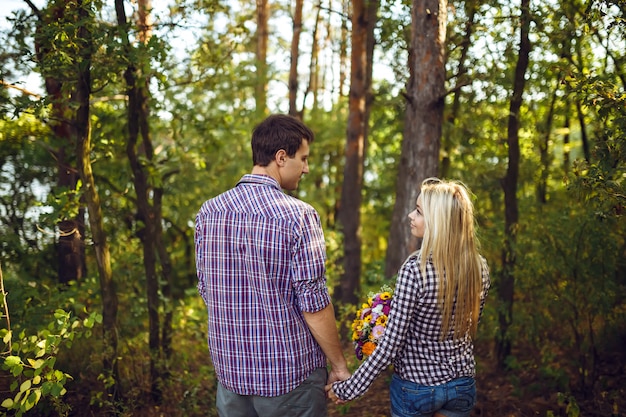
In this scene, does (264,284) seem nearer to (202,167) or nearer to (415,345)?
(415,345)

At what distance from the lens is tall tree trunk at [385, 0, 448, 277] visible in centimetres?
499

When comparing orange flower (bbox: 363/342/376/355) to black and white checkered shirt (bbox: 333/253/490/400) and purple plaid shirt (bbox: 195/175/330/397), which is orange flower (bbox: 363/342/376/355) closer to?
black and white checkered shirt (bbox: 333/253/490/400)

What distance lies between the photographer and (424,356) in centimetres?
281

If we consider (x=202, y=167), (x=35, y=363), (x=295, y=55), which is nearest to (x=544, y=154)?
(x=295, y=55)

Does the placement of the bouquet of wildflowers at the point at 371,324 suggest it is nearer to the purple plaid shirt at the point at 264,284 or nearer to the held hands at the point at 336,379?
the held hands at the point at 336,379

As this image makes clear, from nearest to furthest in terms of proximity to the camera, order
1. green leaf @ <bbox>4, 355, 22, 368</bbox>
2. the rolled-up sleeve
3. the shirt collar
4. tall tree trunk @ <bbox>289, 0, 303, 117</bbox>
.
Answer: the rolled-up sleeve < the shirt collar < green leaf @ <bbox>4, 355, 22, 368</bbox> < tall tree trunk @ <bbox>289, 0, 303, 117</bbox>

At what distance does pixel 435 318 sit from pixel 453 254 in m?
0.31

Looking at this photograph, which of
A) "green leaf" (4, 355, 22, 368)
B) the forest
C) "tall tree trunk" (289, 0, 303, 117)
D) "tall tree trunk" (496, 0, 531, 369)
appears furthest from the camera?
"tall tree trunk" (289, 0, 303, 117)

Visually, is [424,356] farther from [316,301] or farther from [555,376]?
[555,376]

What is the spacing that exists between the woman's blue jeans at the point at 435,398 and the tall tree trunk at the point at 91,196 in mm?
2578

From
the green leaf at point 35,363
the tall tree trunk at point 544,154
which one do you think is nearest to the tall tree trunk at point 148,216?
the green leaf at point 35,363

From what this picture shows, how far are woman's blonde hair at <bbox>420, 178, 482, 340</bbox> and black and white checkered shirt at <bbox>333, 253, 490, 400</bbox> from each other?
0.14 feet

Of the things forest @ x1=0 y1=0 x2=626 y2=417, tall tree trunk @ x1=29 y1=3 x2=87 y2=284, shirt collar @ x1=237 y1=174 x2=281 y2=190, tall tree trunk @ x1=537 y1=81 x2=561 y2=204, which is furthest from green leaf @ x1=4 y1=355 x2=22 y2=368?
tall tree trunk @ x1=537 y1=81 x2=561 y2=204

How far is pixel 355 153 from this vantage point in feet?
29.1
